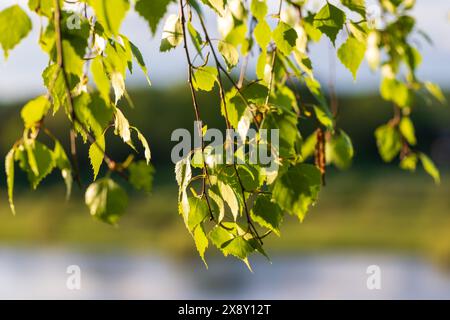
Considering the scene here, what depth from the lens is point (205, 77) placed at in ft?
2.71

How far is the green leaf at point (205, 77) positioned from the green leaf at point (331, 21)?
0.14m

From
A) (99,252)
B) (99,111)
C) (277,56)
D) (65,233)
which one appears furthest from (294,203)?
(65,233)

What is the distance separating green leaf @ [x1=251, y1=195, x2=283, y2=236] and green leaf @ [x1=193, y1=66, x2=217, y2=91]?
17cm

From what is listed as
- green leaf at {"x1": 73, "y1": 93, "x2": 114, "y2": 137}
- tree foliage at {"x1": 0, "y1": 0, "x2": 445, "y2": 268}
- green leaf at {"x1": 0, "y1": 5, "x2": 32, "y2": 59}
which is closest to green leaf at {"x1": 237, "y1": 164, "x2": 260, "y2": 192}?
tree foliage at {"x1": 0, "y1": 0, "x2": 445, "y2": 268}

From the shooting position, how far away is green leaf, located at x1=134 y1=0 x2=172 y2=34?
62cm

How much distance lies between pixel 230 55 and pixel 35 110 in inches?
11.6

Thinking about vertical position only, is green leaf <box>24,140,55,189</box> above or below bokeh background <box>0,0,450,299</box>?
below

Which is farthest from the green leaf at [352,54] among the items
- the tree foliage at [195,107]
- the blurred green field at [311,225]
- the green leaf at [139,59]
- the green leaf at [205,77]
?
the blurred green field at [311,225]

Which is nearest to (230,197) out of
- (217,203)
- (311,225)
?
(217,203)

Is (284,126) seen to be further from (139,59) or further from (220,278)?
(220,278)

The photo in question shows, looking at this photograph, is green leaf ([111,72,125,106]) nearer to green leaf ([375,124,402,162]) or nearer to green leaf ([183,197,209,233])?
green leaf ([183,197,209,233])

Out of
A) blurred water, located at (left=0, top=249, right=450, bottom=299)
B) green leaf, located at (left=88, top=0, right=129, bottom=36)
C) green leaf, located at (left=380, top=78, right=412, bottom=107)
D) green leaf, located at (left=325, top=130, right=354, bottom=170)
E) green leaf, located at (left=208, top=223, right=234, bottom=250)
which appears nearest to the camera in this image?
green leaf, located at (left=88, top=0, right=129, bottom=36)

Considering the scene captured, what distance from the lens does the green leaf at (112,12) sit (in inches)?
21.7
